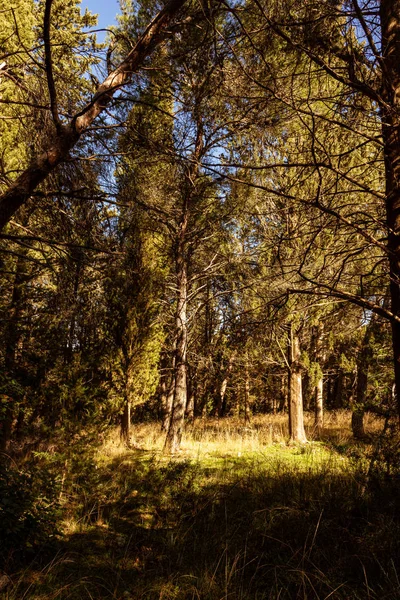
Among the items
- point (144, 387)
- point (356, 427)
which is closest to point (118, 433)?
point (144, 387)

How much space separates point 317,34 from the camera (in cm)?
276

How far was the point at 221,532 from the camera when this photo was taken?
3879mm

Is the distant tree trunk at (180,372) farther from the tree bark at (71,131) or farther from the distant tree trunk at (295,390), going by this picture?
the tree bark at (71,131)

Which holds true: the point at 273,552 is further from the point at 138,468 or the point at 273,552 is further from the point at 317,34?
the point at 317,34

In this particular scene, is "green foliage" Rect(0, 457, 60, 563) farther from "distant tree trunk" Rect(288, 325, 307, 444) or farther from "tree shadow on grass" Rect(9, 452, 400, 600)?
"distant tree trunk" Rect(288, 325, 307, 444)

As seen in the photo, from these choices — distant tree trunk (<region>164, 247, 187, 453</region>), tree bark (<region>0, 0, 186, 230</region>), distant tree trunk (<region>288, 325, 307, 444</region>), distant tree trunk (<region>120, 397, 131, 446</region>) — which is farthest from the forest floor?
tree bark (<region>0, 0, 186, 230</region>)

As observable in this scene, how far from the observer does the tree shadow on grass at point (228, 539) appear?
2633 mm

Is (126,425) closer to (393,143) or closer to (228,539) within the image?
(228,539)

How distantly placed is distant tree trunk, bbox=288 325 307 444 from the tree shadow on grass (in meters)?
3.41

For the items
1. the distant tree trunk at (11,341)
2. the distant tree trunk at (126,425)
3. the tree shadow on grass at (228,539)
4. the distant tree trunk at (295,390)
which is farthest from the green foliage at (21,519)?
the distant tree trunk at (295,390)

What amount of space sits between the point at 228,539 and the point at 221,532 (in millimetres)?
364

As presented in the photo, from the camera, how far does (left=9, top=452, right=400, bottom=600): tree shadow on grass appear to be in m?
2.63

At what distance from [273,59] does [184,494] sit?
5.97 meters

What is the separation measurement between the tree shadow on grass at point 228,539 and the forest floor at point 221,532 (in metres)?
0.01
